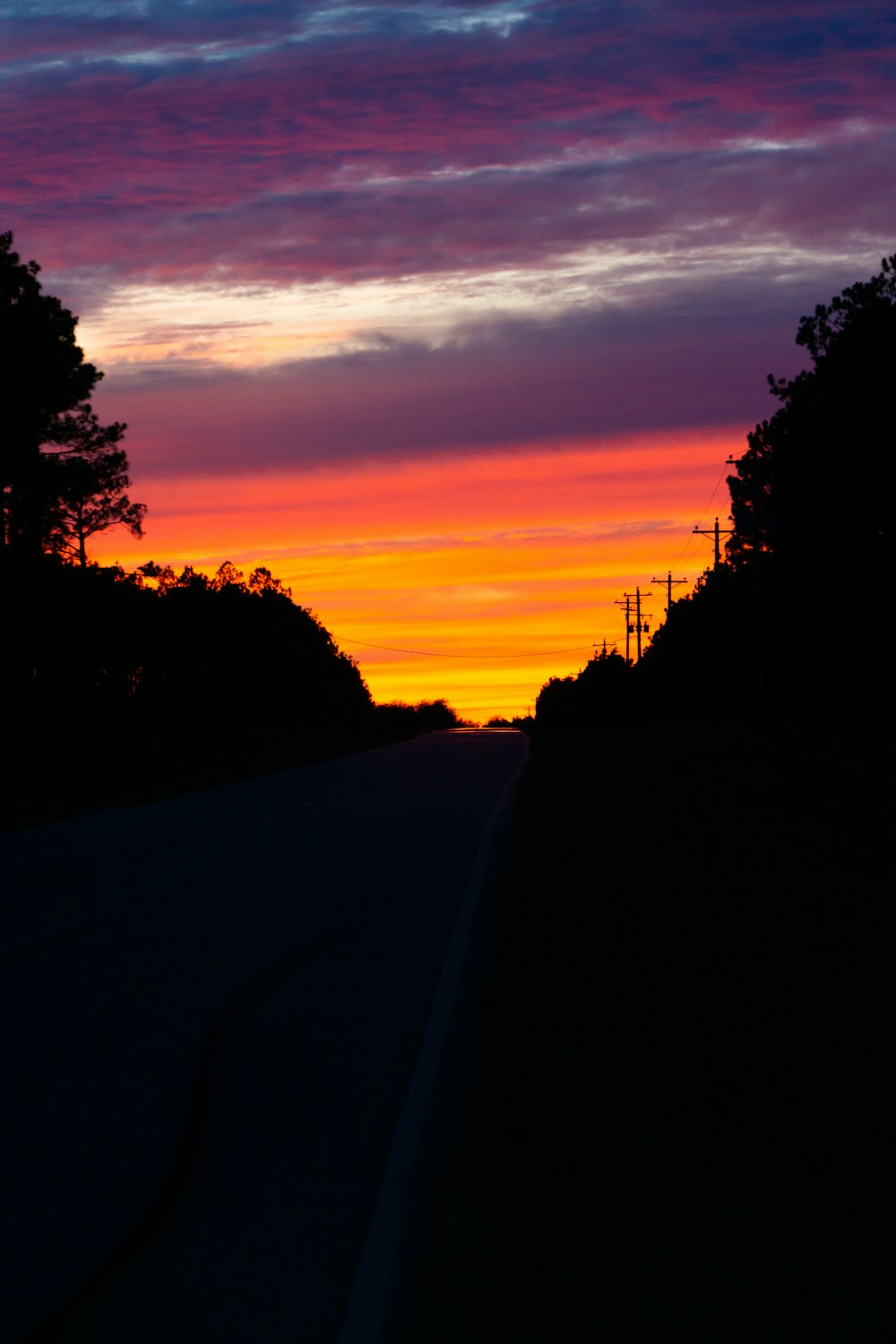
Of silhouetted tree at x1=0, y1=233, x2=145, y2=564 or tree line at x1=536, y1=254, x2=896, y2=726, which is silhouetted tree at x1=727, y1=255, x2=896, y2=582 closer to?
tree line at x1=536, y1=254, x2=896, y2=726

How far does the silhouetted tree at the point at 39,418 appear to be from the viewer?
188 ft

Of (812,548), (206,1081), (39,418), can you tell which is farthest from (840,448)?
(206,1081)

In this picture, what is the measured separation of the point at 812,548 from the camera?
81.1m

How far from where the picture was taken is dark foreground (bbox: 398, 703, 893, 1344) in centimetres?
517

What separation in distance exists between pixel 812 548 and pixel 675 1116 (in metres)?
76.0

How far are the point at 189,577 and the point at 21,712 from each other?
193 ft

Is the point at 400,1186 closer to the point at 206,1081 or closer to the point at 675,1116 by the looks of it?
the point at 675,1116

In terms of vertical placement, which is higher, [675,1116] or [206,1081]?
[206,1081]

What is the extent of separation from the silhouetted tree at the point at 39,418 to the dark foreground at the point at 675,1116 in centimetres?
4362

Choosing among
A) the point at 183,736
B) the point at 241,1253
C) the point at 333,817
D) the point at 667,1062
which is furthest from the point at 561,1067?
the point at 183,736

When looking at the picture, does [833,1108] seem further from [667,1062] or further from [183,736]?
[183,736]

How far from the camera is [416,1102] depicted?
25.1 ft

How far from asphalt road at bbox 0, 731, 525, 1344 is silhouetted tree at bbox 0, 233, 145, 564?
41093 millimetres

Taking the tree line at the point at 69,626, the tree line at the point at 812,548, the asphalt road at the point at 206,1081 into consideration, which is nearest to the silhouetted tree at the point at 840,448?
the tree line at the point at 812,548
